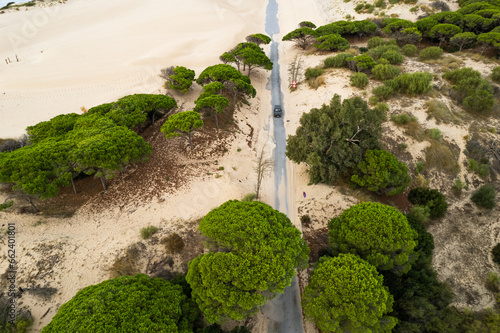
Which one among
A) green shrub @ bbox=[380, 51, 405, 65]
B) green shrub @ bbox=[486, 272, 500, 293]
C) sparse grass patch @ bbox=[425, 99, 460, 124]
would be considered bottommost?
green shrub @ bbox=[486, 272, 500, 293]

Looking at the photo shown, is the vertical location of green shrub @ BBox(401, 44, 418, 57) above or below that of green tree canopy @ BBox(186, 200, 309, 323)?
above

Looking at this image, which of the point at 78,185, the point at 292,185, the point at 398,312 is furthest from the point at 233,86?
the point at 398,312

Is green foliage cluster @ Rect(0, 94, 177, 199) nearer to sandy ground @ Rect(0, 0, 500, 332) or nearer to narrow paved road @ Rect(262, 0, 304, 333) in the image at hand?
sandy ground @ Rect(0, 0, 500, 332)

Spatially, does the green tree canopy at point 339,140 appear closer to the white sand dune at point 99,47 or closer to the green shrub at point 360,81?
the green shrub at point 360,81

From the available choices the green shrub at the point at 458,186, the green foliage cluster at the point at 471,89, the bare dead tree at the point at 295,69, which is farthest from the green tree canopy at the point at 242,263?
the bare dead tree at the point at 295,69

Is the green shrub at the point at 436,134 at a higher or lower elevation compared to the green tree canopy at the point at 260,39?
lower

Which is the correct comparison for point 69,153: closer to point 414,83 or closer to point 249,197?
point 249,197

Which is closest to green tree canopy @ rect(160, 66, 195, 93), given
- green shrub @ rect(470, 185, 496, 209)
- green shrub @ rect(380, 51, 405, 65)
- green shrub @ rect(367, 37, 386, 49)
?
green shrub @ rect(380, 51, 405, 65)
